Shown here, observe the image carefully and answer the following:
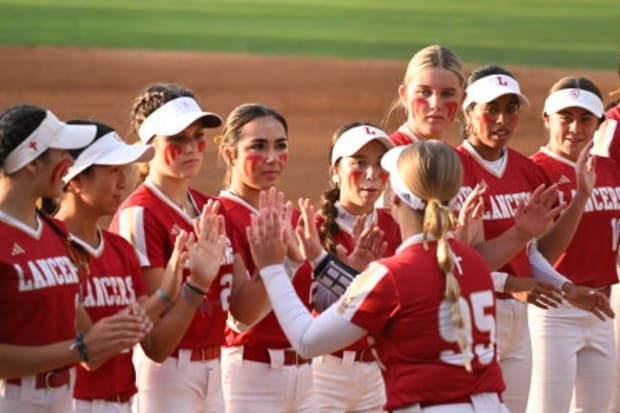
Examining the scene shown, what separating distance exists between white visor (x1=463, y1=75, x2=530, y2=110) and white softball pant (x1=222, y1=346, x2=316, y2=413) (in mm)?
1676

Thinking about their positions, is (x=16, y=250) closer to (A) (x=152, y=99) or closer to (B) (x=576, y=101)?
(A) (x=152, y=99)

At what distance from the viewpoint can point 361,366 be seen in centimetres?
635

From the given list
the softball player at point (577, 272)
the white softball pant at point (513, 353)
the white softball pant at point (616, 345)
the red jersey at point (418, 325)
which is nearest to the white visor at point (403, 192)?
the red jersey at point (418, 325)

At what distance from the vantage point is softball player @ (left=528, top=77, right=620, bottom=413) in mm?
7145

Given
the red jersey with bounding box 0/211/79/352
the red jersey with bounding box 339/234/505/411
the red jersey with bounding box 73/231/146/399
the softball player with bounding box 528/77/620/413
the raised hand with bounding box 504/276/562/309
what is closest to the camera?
the red jersey with bounding box 339/234/505/411

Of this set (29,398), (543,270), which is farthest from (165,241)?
(543,270)

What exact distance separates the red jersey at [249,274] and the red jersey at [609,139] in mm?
2383

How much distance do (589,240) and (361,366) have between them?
1.77 metres

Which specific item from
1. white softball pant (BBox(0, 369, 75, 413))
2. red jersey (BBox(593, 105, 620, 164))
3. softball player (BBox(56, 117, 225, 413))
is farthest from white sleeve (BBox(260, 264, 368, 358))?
red jersey (BBox(593, 105, 620, 164))

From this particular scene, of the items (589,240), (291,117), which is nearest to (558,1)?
(291,117)

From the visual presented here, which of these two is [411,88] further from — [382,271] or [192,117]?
[382,271]

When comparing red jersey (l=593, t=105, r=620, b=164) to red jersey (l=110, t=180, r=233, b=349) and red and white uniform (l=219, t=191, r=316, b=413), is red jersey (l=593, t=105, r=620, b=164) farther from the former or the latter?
red jersey (l=110, t=180, r=233, b=349)

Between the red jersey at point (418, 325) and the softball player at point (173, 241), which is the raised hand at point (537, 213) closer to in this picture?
the softball player at point (173, 241)

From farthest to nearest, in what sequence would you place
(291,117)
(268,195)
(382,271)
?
(291,117) < (268,195) < (382,271)
